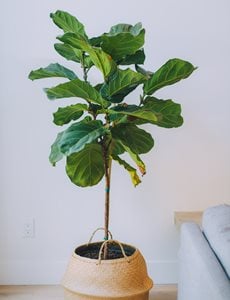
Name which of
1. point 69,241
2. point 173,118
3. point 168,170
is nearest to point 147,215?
point 168,170

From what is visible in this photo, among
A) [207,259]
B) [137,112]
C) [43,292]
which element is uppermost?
[137,112]

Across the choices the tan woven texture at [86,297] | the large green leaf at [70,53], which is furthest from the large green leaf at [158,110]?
the tan woven texture at [86,297]

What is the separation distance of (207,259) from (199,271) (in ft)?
0.18

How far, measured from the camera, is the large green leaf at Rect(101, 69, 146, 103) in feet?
5.16

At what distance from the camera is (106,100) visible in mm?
1670

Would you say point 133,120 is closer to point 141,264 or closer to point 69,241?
point 141,264

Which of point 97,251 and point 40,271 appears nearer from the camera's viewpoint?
point 97,251

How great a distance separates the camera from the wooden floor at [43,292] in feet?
7.30

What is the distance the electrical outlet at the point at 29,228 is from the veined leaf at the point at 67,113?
0.83 meters

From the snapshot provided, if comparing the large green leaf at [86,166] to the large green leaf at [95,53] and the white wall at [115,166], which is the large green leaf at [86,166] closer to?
the large green leaf at [95,53]

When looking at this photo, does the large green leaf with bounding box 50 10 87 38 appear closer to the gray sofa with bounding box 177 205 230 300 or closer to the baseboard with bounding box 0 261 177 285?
the gray sofa with bounding box 177 205 230 300

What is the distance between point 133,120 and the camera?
1729 millimetres

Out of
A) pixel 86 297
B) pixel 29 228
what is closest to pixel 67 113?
pixel 86 297

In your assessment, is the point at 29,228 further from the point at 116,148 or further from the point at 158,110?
the point at 158,110
